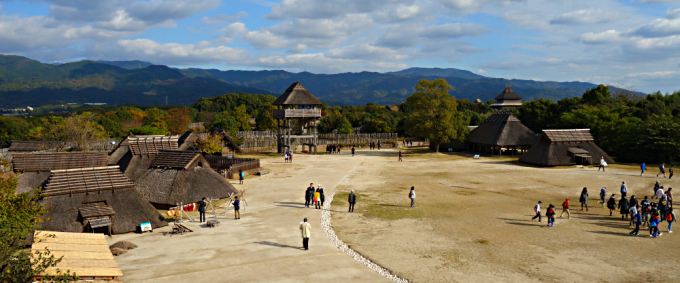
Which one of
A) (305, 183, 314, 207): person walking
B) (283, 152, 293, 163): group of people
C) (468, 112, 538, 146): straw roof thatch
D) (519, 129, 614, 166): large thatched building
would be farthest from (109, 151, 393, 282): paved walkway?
(468, 112, 538, 146): straw roof thatch

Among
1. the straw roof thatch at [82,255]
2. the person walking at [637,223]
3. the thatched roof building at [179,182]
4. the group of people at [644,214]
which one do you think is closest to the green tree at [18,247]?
the straw roof thatch at [82,255]

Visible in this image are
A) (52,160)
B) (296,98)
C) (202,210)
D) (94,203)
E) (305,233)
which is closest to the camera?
(305,233)

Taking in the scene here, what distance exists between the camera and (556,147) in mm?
42969

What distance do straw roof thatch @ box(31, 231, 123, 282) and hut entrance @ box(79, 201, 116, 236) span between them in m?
2.87

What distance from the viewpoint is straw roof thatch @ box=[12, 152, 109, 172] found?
26.4 m

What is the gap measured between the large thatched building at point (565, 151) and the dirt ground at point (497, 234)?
6966mm

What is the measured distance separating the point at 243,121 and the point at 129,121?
28.7 m

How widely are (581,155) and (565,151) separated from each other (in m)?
1.70

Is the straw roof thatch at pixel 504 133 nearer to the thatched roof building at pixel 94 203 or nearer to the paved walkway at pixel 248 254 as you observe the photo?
the paved walkway at pixel 248 254

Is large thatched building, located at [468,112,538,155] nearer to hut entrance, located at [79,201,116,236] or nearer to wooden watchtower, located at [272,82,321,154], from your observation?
wooden watchtower, located at [272,82,321,154]

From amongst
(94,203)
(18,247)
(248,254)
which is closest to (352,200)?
(248,254)

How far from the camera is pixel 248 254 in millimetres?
15898

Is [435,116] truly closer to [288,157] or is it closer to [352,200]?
[288,157]

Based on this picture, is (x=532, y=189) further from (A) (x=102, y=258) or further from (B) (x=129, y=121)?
(B) (x=129, y=121)
